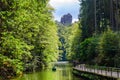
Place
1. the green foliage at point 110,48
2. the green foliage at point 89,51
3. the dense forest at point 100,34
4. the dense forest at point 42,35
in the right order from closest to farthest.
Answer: the dense forest at point 42,35, the green foliage at point 110,48, the dense forest at point 100,34, the green foliage at point 89,51

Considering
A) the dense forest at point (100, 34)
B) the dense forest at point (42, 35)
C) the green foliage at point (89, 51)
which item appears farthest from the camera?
the green foliage at point (89, 51)

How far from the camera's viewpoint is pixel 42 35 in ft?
201

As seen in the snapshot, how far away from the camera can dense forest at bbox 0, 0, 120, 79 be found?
988 inches

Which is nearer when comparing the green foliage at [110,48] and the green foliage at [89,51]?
the green foliage at [110,48]

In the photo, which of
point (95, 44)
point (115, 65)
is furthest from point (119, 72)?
point (95, 44)

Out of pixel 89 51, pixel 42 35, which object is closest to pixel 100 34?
pixel 89 51

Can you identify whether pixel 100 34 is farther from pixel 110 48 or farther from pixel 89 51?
pixel 110 48

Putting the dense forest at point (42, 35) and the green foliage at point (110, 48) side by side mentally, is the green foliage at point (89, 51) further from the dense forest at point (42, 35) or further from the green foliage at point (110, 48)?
the green foliage at point (110, 48)

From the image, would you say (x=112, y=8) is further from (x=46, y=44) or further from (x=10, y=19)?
(x=10, y=19)

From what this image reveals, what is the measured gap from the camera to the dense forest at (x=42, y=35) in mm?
25086

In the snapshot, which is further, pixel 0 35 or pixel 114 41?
pixel 114 41

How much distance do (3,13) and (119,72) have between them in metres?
14.6

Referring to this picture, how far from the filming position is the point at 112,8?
67438mm

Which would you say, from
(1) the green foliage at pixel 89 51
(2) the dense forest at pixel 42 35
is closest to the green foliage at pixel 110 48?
(2) the dense forest at pixel 42 35
